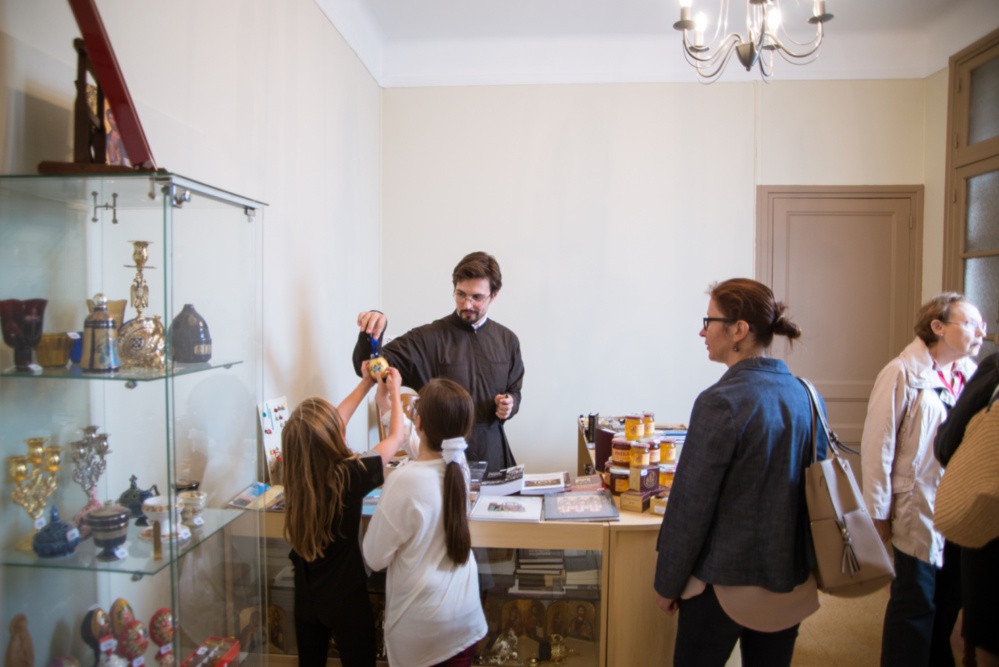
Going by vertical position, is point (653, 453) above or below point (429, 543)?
above

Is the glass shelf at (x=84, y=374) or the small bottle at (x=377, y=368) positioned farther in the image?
the small bottle at (x=377, y=368)

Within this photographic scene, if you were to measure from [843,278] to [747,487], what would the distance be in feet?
10.3

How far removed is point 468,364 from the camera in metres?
2.84

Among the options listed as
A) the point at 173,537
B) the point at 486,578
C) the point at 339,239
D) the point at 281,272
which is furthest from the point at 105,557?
the point at 339,239

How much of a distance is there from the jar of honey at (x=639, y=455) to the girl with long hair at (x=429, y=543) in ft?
2.30

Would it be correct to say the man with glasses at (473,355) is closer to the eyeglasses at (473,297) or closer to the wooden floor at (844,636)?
the eyeglasses at (473,297)

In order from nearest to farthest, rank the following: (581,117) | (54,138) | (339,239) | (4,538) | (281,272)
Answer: (4,538)
(54,138)
(281,272)
(339,239)
(581,117)

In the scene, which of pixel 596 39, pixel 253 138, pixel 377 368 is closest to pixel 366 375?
pixel 377 368

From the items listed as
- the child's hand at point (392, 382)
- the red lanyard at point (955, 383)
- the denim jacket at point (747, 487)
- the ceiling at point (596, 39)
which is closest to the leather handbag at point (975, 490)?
the denim jacket at point (747, 487)

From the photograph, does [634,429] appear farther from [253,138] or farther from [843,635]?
[253,138]

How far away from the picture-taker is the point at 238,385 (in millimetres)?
1727

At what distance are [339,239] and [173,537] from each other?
224 cm

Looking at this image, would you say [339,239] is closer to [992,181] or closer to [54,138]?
[54,138]

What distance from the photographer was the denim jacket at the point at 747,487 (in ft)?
4.99
